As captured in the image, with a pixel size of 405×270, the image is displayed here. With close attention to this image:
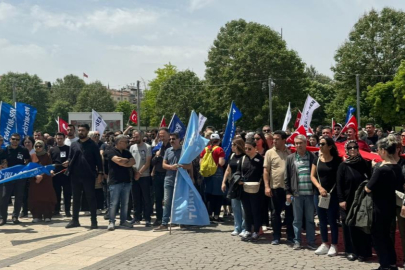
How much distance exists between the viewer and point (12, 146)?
11445mm

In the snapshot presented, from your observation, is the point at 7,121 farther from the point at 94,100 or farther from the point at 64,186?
the point at 94,100

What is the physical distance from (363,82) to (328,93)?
21.7m

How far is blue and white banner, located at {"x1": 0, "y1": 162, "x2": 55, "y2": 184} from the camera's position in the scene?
10.6m

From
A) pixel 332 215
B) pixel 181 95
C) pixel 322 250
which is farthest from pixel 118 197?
pixel 181 95

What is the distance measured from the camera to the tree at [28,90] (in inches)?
3332

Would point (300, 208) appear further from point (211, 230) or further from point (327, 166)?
point (211, 230)

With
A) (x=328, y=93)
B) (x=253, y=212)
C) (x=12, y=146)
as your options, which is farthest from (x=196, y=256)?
(x=328, y=93)

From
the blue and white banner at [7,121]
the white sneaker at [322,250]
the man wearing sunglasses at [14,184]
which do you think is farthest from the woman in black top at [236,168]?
the blue and white banner at [7,121]

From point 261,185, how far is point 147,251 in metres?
2.33

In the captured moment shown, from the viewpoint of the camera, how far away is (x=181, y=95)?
62.3 meters

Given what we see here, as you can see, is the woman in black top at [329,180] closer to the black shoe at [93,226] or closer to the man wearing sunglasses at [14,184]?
the black shoe at [93,226]

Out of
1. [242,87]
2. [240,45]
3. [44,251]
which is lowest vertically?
[44,251]

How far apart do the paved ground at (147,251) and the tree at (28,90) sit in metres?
77.0

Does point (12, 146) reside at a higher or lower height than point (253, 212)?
higher
